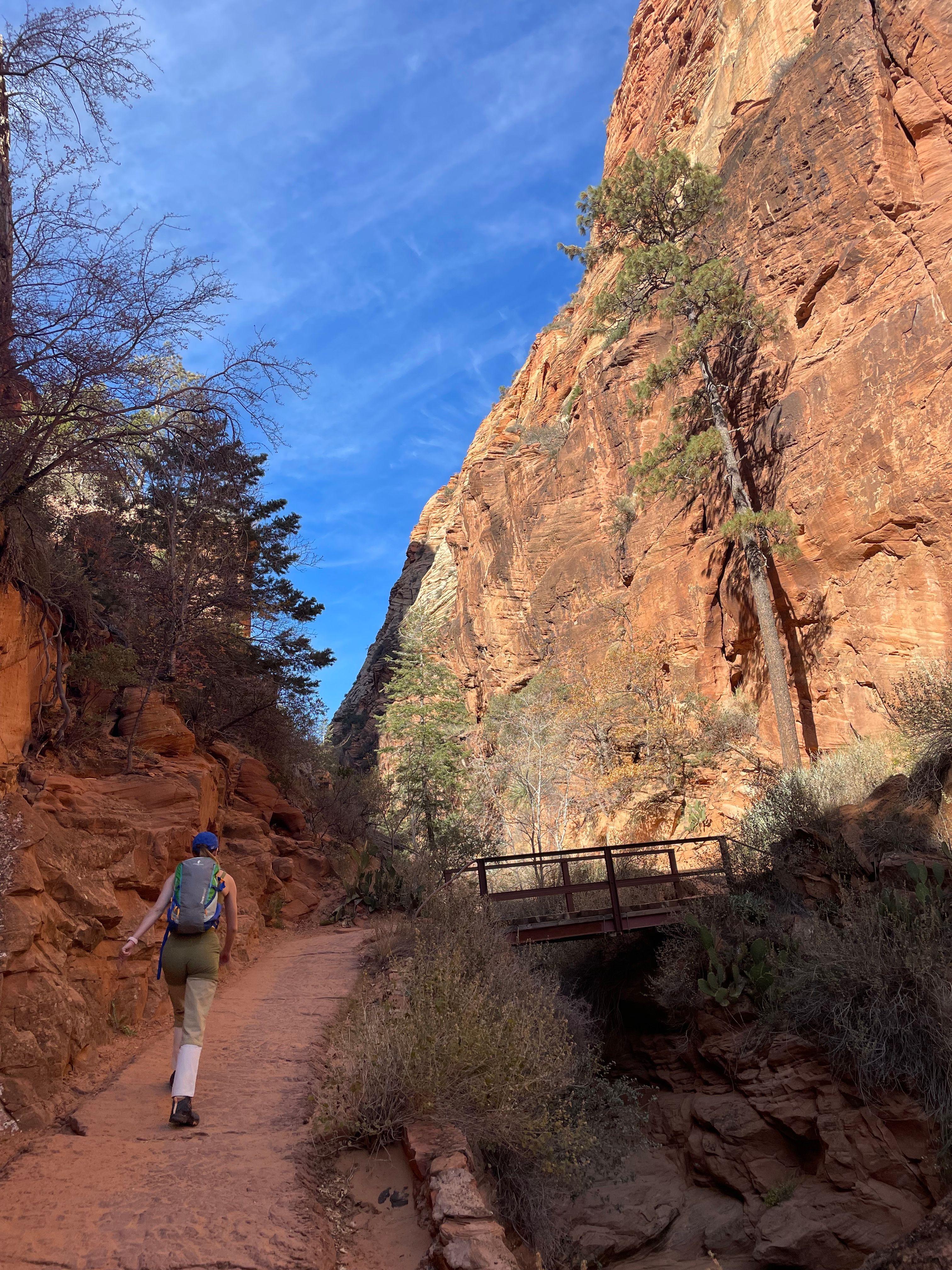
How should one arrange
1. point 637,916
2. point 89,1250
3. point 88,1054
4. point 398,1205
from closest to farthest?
point 89,1250 < point 398,1205 < point 88,1054 < point 637,916

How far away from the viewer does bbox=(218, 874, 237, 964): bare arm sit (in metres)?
4.87

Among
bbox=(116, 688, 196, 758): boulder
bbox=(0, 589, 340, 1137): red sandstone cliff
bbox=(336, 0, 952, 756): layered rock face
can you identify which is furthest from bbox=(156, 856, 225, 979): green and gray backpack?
bbox=(336, 0, 952, 756): layered rock face

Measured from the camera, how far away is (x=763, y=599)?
Answer: 61.1 ft

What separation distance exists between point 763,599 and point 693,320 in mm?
9073

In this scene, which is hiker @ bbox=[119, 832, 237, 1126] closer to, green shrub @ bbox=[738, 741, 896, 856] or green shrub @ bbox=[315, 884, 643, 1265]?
green shrub @ bbox=[315, 884, 643, 1265]

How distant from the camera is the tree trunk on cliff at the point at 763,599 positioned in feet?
57.6

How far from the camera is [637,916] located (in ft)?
39.2

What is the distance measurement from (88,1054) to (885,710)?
16107 millimetres

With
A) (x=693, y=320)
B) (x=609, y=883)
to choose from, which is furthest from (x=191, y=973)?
(x=693, y=320)

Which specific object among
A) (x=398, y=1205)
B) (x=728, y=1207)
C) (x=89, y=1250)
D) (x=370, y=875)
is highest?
(x=370, y=875)

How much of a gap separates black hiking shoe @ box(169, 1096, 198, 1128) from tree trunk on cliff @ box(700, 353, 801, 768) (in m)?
15.7

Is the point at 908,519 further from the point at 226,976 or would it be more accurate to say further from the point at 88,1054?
the point at 88,1054

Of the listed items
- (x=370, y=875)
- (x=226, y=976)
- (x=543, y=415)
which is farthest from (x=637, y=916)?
(x=543, y=415)

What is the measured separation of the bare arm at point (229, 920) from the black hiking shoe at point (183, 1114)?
79 cm
